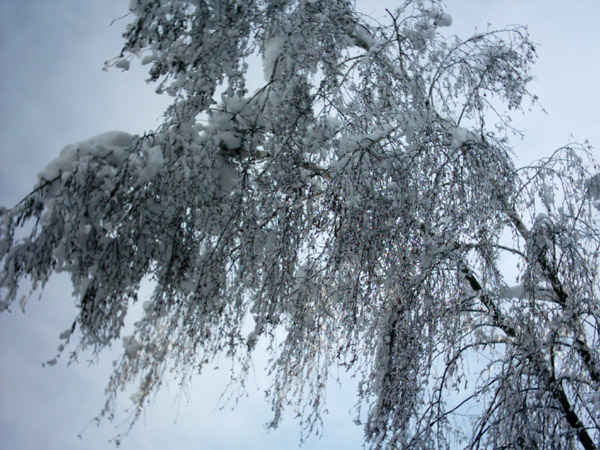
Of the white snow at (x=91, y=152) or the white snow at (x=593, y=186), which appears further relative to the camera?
the white snow at (x=593, y=186)

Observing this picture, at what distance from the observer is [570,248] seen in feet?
9.14

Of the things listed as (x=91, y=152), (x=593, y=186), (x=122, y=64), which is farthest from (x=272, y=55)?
(x=593, y=186)

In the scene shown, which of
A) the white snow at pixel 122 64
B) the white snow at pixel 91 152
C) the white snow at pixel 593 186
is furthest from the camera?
the white snow at pixel 593 186

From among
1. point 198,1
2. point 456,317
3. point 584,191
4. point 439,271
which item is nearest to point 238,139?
point 198,1

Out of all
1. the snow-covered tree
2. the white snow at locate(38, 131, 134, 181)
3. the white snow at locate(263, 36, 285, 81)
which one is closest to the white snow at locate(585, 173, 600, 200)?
the snow-covered tree

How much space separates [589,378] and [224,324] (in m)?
2.03

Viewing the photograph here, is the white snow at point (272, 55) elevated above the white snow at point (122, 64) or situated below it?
above

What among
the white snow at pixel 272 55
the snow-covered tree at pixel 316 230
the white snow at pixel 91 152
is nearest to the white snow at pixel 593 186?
the snow-covered tree at pixel 316 230

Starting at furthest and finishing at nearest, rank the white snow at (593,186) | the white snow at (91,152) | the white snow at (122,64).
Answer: the white snow at (593,186) < the white snow at (122,64) < the white snow at (91,152)

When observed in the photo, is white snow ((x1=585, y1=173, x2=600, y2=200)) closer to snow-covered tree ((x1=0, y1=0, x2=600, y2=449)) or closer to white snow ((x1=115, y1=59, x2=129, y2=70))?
snow-covered tree ((x1=0, y1=0, x2=600, y2=449))

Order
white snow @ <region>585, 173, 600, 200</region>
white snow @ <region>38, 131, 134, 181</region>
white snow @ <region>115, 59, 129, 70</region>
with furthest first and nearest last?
white snow @ <region>585, 173, 600, 200</region> → white snow @ <region>115, 59, 129, 70</region> → white snow @ <region>38, 131, 134, 181</region>

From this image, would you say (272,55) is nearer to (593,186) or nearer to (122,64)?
(122,64)

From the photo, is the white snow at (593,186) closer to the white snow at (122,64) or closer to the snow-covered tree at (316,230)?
the snow-covered tree at (316,230)

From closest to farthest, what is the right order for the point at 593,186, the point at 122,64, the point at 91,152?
the point at 91,152 → the point at 122,64 → the point at 593,186
